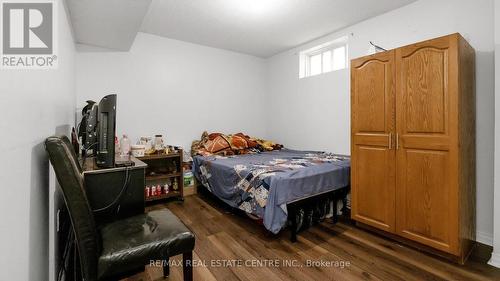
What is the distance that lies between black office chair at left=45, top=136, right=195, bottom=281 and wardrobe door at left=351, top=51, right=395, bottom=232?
6.18ft

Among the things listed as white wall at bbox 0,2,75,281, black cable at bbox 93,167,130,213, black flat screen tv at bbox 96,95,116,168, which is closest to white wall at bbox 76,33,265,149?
black flat screen tv at bbox 96,95,116,168

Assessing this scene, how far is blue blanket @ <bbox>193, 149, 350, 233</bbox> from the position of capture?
7.00 feet

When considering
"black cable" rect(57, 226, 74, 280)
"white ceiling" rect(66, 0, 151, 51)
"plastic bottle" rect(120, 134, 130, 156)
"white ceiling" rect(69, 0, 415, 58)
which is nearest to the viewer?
"black cable" rect(57, 226, 74, 280)

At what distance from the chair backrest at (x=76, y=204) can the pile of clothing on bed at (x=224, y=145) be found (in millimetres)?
2523

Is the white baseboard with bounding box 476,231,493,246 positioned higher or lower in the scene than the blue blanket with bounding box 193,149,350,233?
lower

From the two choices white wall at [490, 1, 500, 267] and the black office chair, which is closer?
the black office chair

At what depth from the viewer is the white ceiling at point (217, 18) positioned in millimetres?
2291

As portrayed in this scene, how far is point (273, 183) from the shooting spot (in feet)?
7.02

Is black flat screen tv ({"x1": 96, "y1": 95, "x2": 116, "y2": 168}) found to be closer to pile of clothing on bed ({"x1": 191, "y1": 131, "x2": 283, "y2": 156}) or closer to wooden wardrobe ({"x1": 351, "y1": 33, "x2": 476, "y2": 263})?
pile of clothing on bed ({"x1": 191, "y1": 131, "x2": 283, "y2": 156})

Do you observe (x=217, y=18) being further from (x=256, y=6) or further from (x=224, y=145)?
(x=224, y=145)

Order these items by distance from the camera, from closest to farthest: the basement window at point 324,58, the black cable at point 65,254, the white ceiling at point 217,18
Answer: the black cable at point 65,254 < the white ceiling at point 217,18 < the basement window at point 324,58

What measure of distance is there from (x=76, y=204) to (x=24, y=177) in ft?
0.74

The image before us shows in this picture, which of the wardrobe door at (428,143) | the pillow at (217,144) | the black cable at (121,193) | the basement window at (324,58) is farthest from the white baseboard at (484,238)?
the black cable at (121,193)

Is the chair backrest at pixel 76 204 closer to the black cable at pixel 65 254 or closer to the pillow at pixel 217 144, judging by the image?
the black cable at pixel 65 254
